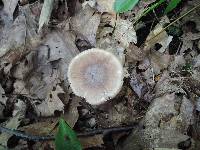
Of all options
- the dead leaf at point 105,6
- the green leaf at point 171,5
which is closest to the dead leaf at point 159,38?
the green leaf at point 171,5

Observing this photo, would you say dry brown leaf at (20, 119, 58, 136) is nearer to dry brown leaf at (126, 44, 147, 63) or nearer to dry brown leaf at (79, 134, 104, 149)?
dry brown leaf at (79, 134, 104, 149)

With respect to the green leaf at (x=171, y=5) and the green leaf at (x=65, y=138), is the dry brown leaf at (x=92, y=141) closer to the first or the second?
the green leaf at (x=65, y=138)

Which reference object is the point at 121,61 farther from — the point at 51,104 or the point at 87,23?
the point at 51,104

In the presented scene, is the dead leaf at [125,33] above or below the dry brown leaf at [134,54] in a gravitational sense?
above

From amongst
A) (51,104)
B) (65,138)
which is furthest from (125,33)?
(65,138)

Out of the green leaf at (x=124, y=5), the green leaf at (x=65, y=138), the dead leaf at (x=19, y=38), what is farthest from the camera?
the dead leaf at (x=19, y=38)

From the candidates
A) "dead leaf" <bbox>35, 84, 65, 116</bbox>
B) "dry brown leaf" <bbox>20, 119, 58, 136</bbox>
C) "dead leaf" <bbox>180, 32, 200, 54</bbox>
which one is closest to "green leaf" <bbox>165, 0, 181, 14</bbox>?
"dead leaf" <bbox>180, 32, 200, 54</bbox>

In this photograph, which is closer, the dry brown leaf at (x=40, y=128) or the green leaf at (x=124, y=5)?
the green leaf at (x=124, y=5)
